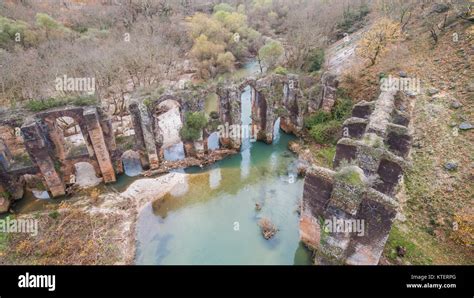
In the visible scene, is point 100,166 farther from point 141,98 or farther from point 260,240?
point 260,240

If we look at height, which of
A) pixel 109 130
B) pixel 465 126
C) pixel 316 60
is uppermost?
pixel 316 60

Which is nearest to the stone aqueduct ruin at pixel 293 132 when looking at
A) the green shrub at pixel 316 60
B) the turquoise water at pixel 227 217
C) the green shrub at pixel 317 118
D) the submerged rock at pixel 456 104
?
the green shrub at pixel 317 118

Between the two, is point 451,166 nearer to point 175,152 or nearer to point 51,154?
point 175,152

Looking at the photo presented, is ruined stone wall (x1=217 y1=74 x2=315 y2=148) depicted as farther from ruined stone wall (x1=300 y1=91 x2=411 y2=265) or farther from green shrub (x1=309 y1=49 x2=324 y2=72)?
ruined stone wall (x1=300 y1=91 x2=411 y2=265)

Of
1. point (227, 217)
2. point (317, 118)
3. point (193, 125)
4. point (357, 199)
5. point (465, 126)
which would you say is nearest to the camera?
point (357, 199)

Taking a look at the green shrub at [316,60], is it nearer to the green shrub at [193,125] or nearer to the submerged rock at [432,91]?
the submerged rock at [432,91]

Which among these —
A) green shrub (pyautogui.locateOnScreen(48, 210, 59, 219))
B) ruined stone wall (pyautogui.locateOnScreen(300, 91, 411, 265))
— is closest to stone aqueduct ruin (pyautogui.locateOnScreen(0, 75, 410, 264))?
ruined stone wall (pyautogui.locateOnScreen(300, 91, 411, 265))

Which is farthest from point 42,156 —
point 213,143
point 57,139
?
point 213,143
